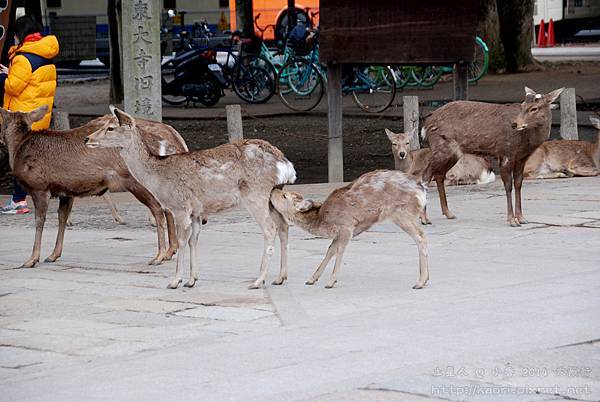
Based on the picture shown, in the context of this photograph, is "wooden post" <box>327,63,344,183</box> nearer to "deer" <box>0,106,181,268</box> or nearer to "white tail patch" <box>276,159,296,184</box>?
"deer" <box>0,106,181,268</box>

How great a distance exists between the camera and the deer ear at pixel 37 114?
1110 centimetres

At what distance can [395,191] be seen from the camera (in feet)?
29.6

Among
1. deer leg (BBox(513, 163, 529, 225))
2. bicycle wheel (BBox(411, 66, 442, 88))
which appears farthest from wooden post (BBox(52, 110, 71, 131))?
bicycle wheel (BBox(411, 66, 442, 88))

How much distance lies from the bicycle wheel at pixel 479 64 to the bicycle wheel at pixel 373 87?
2.39m

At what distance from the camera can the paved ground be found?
20.4ft

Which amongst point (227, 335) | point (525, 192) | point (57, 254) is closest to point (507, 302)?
point (227, 335)

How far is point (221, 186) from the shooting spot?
924 centimetres

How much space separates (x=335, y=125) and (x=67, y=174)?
6079 millimetres

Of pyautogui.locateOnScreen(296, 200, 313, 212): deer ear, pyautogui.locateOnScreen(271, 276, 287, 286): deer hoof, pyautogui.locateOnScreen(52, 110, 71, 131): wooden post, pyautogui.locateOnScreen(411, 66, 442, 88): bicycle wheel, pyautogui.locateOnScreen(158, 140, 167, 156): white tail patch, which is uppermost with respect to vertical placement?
pyautogui.locateOnScreen(158, 140, 167, 156): white tail patch

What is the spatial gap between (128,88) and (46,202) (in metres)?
3.25

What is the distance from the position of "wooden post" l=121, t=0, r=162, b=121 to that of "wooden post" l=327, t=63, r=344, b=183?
2.92 m

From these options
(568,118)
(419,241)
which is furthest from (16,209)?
(568,118)

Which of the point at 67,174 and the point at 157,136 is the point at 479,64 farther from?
the point at 67,174

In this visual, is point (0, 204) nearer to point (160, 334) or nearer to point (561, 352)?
point (160, 334)
